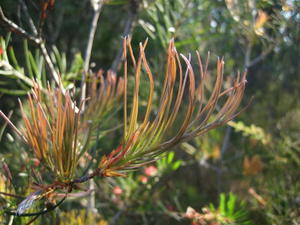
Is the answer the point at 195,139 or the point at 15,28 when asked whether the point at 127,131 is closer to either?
the point at 15,28

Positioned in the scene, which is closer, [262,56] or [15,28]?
[15,28]

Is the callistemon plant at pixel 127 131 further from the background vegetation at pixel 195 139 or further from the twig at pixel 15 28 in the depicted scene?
the twig at pixel 15 28

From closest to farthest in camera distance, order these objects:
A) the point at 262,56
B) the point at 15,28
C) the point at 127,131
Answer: the point at 127,131 < the point at 15,28 < the point at 262,56

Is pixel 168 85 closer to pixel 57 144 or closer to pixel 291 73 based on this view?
pixel 57 144

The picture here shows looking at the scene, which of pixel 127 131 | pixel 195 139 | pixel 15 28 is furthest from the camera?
pixel 195 139

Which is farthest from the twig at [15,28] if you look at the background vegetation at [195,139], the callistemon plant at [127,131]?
the callistemon plant at [127,131]

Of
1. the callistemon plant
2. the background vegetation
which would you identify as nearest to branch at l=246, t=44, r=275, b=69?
the background vegetation

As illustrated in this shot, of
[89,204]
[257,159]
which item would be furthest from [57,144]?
[257,159]

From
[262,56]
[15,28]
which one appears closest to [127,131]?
[15,28]
